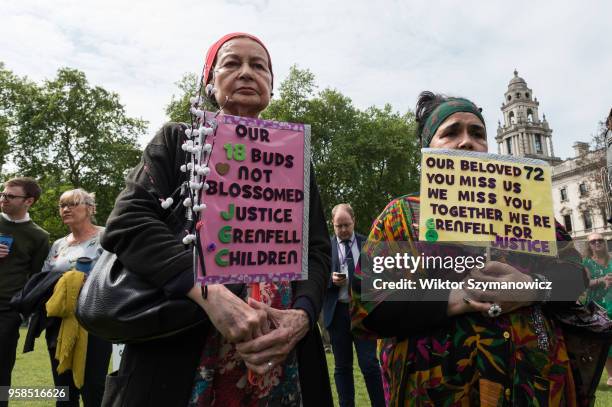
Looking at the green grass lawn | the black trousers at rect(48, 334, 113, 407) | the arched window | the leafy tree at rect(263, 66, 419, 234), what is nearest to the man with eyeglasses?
the black trousers at rect(48, 334, 113, 407)

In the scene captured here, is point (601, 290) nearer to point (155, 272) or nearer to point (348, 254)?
point (348, 254)

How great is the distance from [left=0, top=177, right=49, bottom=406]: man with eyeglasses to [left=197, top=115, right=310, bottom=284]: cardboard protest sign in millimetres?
3823

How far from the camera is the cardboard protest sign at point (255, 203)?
4.78 feet

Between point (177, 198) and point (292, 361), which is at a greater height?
point (177, 198)

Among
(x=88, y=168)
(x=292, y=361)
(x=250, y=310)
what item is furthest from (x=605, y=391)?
(x=88, y=168)

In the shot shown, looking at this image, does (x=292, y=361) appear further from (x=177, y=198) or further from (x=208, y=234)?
(x=177, y=198)

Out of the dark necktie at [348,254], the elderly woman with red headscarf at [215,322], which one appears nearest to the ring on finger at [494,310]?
the elderly woman with red headscarf at [215,322]

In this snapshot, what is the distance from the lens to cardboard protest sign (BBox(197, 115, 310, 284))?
1458 mm

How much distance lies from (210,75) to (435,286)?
143 cm

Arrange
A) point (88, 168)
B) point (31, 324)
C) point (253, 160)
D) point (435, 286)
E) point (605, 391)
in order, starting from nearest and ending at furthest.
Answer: point (253, 160) < point (435, 286) < point (31, 324) < point (605, 391) < point (88, 168)

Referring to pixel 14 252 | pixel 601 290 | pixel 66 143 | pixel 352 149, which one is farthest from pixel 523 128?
pixel 14 252

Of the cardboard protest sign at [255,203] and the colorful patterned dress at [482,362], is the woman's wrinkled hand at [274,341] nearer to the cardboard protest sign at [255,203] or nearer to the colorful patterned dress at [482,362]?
the cardboard protest sign at [255,203]

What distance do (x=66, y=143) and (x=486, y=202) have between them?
1260 inches

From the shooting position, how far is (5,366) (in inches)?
162
